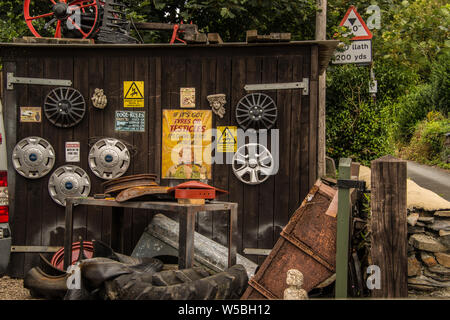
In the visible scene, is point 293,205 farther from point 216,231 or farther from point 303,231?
point 303,231

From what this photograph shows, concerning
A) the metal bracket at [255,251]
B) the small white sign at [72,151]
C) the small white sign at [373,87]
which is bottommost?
the metal bracket at [255,251]

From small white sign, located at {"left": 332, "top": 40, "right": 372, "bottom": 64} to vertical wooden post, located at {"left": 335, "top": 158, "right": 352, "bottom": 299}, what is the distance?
12.7 ft

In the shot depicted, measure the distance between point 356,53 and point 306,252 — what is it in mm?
4180

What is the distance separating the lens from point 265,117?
221 inches

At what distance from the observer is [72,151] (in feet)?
19.2

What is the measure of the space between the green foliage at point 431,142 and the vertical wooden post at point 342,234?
1085cm

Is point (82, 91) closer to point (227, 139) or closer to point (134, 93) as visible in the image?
point (134, 93)

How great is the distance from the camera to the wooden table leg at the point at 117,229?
5.38m

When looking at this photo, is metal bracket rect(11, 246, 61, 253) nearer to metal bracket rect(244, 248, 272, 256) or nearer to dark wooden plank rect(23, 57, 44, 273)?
dark wooden plank rect(23, 57, 44, 273)

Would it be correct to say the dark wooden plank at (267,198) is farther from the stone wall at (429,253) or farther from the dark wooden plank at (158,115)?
the stone wall at (429,253)

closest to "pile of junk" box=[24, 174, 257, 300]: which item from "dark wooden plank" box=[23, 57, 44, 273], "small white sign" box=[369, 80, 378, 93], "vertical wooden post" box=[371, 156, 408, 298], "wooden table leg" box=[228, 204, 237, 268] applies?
"wooden table leg" box=[228, 204, 237, 268]

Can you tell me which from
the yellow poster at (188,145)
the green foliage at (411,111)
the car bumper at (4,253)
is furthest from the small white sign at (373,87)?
the green foliage at (411,111)
